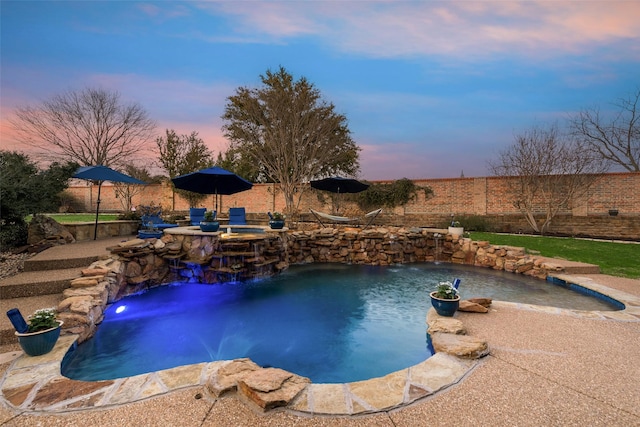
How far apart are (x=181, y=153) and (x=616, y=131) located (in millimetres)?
28488

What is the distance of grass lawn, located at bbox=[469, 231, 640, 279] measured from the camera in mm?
6488

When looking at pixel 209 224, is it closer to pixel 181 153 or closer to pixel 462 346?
pixel 462 346

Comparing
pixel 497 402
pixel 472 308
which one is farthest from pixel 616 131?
pixel 497 402

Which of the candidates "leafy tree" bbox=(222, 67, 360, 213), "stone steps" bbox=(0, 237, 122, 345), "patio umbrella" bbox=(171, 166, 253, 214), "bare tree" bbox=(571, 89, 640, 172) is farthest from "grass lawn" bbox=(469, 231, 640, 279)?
"stone steps" bbox=(0, 237, 122, 345)

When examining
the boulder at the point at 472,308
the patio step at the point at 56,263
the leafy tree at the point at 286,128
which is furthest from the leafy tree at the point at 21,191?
the leafy tree at the point at 286,128

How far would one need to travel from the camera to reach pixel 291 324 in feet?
14.3

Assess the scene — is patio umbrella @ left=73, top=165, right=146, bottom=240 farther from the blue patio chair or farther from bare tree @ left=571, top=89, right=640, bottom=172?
bare tree @ left=571, top=89, right=640, bottom=172

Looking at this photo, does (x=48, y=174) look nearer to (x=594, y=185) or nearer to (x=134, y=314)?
(x=134, y=314)

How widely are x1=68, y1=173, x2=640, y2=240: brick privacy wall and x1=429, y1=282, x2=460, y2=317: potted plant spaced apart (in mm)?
10811

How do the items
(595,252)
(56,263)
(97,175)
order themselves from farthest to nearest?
(595,252)
(97,175)
(56,263)

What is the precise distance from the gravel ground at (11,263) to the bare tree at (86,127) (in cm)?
1708

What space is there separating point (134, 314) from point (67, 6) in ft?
27.5

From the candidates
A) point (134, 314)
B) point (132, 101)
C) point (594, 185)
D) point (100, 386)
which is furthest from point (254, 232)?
point (132, 101)

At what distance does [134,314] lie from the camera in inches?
181
